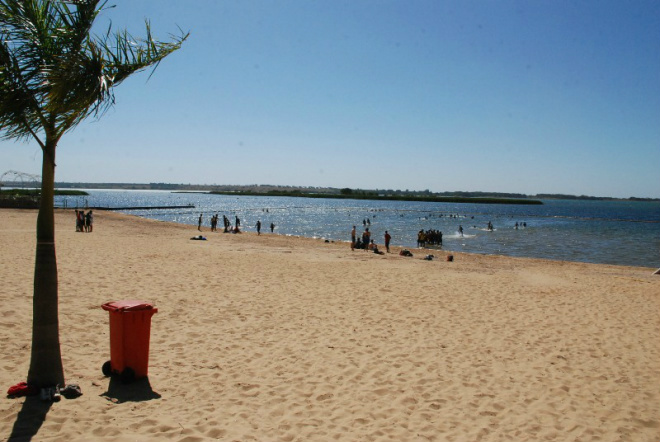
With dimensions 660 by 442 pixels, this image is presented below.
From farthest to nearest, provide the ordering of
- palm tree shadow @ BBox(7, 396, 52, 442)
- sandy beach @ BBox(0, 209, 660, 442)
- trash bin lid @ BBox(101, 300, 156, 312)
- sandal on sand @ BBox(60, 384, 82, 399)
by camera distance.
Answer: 1. trash bin lid @ BBox(101, 300, 156, 312)
2. sandal on sand @ BBox(60, 384, 82, 399)
3. sandy beach @ BBox(0, 209, 660, 442)
4. palm tree shadow @ BBox(7, 396, 52, 442)

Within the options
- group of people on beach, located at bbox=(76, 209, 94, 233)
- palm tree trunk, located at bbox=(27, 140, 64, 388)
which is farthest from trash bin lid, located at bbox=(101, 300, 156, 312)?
group of people on beach, located at bbox=(76, 209, 94, 233)

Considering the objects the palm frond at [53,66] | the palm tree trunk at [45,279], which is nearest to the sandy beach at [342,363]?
the palm tree trunk at [45,279]

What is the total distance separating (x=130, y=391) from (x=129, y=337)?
0.60 metres

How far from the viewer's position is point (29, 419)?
432 centimetres

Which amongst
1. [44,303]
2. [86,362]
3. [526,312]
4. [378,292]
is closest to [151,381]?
[86,362]

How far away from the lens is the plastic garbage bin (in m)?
5.30

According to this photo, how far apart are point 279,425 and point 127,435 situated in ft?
4.69

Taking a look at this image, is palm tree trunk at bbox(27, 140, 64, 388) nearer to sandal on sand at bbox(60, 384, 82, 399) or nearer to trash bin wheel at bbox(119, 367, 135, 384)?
sandal on sand at bbox(60, 384, 82, 399)

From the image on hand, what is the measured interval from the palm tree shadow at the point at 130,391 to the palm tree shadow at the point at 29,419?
0.61m

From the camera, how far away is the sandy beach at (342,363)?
465 cm

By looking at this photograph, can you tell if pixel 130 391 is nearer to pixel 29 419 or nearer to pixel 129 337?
pixel 129 337

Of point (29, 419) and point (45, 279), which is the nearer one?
point (29, 419)

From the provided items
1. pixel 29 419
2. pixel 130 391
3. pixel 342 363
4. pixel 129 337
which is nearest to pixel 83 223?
pixel 129 337

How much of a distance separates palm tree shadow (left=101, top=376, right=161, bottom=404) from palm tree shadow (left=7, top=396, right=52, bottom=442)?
0.61 metres
